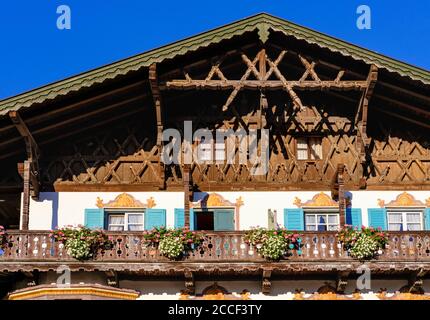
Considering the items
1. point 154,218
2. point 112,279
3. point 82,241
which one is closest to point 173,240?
point 112,279

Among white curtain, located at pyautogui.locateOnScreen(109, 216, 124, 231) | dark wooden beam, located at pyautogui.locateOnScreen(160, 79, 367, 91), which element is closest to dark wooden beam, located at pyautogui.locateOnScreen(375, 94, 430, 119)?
dark wooden beam, located at pyautogui.locateOnScreen(160, 79, 367, 91)

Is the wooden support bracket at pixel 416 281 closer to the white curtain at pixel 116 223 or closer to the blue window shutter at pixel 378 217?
the blue window shutter at pixel 378 217

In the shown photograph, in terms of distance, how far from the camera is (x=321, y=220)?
Result: 25.1 meters

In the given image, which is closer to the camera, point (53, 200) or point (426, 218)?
point (53, 200)

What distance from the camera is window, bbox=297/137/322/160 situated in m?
25.6

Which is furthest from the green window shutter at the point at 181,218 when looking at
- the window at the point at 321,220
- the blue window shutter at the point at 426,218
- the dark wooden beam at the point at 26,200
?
the blue window shutter at the point at 426,218

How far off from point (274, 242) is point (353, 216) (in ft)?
11.0

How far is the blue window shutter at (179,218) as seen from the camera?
80.9ft

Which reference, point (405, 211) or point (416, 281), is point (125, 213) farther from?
point (416, 281)

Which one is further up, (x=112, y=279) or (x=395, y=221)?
(x=395, y=221)

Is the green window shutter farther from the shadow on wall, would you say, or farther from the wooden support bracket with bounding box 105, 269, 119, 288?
the shadow on wall

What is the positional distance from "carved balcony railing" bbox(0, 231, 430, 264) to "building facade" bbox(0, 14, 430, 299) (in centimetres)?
4

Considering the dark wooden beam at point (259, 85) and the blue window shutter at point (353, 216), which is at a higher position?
the dark wooden beam at point (259, 85)

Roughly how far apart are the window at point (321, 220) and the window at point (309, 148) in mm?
1664
